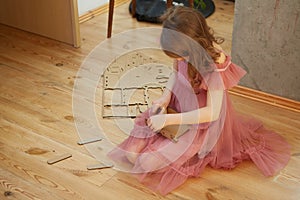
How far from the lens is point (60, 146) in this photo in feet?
5.86

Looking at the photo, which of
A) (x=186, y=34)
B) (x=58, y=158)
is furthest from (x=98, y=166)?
(x=186, y=34)

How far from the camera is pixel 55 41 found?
2.59 meters

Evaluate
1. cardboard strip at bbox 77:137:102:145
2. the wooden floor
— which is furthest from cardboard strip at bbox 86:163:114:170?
cardboard strip at bbox 77:137:102:145

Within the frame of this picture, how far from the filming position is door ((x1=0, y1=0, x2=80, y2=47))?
245cm

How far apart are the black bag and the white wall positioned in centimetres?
21

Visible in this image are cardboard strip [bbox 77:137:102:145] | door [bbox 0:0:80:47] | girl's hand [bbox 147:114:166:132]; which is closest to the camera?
girl's hand [bbox 147:114:166:132]

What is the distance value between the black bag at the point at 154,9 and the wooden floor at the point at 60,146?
464 mm

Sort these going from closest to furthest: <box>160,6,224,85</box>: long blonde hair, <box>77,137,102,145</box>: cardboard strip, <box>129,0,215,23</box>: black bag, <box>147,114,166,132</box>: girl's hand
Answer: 1. <box>160,6,224,85</box>: long blonde hair
2. <box>147,114,166,132</box>: girl's hand
3. <box>77,137,102,145</box>: cardboard strip
4. <box>129,0,215,23</box>: black bag

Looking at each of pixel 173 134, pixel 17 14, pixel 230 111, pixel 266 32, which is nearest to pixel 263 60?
pixel 266 32

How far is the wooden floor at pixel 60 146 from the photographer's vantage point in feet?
5.15

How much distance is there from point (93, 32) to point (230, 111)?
1.27 m

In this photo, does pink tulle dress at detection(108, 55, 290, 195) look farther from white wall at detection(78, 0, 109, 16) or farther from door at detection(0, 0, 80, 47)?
white wall at detection(78, 0, 109, 16)

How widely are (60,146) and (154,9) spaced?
138 cm

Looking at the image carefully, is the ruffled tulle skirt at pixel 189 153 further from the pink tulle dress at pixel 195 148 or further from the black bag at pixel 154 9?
the black bag at pixel 154 9
